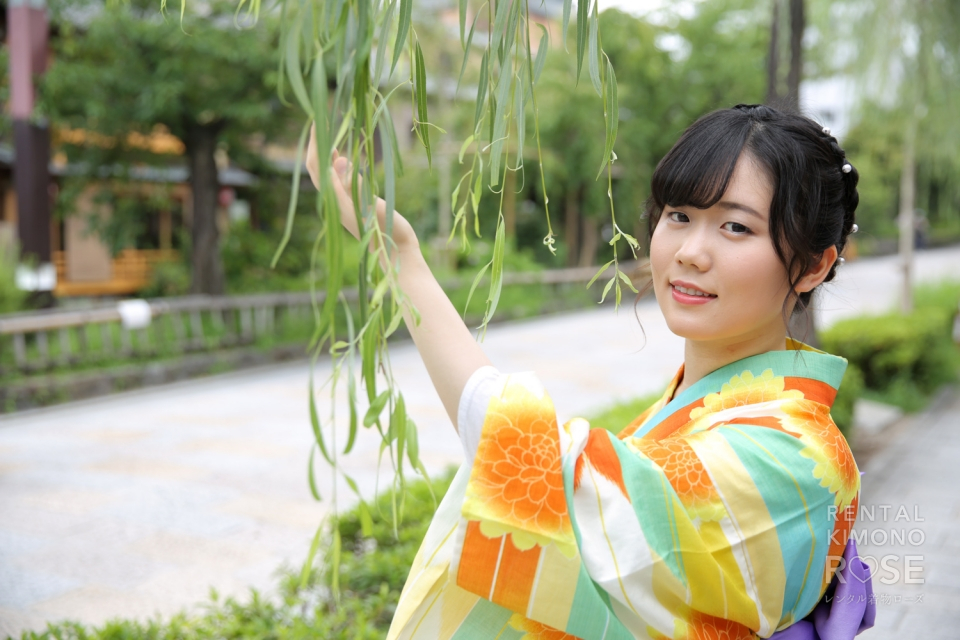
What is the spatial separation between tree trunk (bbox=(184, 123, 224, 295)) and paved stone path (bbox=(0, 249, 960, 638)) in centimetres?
167

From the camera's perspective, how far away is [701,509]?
954 mm

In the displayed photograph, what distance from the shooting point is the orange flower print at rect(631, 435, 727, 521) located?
3.13 ft

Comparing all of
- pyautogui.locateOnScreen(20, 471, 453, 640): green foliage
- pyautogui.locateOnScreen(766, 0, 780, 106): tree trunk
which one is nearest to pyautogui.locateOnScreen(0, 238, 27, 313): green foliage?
pyautogui.locateOnScreen(20, 471, 453, 640): green foliage

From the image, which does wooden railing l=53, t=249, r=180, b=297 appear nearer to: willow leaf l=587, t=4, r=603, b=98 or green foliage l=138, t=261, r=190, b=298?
green foliage l=138, t=261, r=190, b=298

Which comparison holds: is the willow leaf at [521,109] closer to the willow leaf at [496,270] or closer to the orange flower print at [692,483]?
the willow leaf at [496,270]

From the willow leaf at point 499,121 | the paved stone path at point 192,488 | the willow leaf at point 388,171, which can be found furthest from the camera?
the paved stone path at point 192,488

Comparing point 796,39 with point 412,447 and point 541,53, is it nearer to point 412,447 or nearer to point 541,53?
point 541,53

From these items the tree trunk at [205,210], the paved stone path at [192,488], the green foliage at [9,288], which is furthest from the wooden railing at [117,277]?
the paved stone path at [192,488]

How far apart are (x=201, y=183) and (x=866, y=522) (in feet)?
25.9

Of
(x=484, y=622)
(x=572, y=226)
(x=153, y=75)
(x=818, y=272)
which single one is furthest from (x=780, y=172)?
(x=572, y=226)

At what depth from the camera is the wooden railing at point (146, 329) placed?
7.44m

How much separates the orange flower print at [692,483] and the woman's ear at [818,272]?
362mm

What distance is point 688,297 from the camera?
3.79 feet

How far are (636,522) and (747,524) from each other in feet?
0.47
